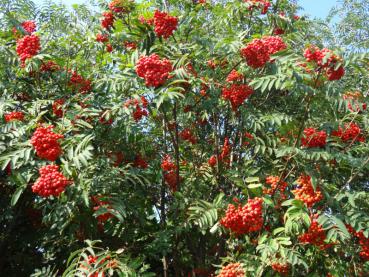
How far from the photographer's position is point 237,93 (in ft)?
17.3

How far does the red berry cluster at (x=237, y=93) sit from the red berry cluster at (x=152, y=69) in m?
1.11

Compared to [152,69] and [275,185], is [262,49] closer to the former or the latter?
[152,69]

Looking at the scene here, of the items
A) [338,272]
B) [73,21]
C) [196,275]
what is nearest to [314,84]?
[338,272]

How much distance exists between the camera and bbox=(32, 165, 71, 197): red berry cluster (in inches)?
153

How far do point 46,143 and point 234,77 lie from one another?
8.69 feet

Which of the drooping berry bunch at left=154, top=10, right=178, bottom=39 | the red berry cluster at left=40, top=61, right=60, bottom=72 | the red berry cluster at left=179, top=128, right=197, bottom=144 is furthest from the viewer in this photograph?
the red berry cluster at left=179, top=128, right=197, bottom=144

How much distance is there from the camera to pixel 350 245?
5078mm

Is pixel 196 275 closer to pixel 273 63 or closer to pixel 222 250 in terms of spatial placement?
pixel 222 250

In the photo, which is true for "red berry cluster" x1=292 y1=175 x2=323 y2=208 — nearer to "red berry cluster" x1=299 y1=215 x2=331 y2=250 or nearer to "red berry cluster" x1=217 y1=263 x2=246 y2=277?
"red berry cluster" x1=299 y1=215 x2=331 y2=250

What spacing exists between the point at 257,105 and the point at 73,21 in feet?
9.92

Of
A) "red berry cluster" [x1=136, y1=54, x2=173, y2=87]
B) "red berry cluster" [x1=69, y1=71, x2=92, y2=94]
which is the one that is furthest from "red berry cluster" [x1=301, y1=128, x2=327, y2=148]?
"red berry cluster" [x1=69, y1=71, x2=92, y2=94]

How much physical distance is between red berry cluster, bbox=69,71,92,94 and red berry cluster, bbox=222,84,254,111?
1.81 m

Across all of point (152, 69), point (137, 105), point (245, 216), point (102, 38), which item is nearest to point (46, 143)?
point (137, 105)

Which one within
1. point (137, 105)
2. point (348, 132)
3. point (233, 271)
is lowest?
point (233, 271)
